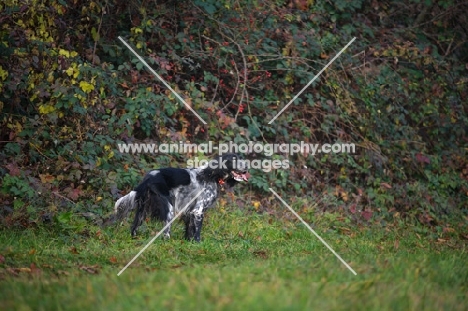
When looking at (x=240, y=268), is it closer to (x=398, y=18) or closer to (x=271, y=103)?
(x=271, y=103)

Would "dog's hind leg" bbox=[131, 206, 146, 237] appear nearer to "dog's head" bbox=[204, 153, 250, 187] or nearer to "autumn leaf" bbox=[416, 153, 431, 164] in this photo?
"dog's head" bbox=[204, 153, 250, 187]

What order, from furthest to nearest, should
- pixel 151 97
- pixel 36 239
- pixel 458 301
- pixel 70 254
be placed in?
pixel 151 97 → pixel 36 239 → pixel 70 254 → pixel 458 301

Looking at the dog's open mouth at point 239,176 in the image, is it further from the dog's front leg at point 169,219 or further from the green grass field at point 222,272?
the dog's front leg at point 169,219

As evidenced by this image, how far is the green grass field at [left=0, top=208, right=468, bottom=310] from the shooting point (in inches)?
179

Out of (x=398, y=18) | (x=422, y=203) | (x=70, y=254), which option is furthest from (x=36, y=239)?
(x=398, y=18)

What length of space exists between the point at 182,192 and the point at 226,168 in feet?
2.37

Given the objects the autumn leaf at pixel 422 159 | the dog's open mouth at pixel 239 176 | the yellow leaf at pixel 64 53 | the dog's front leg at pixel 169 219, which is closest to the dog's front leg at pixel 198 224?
the dog's front leg at pixel 169 219

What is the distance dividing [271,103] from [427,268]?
717cm

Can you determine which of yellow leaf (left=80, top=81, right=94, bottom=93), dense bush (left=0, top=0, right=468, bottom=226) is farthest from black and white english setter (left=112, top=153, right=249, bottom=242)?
yellow leaf (left=80, top=81, right=94, bottom=93)

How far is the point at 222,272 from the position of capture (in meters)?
5.77

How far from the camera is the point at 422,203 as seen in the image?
40.8 feet

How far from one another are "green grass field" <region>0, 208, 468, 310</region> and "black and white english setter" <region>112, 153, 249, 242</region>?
313mm

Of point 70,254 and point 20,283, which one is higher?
point 20,283

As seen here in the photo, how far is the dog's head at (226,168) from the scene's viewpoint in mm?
9086
